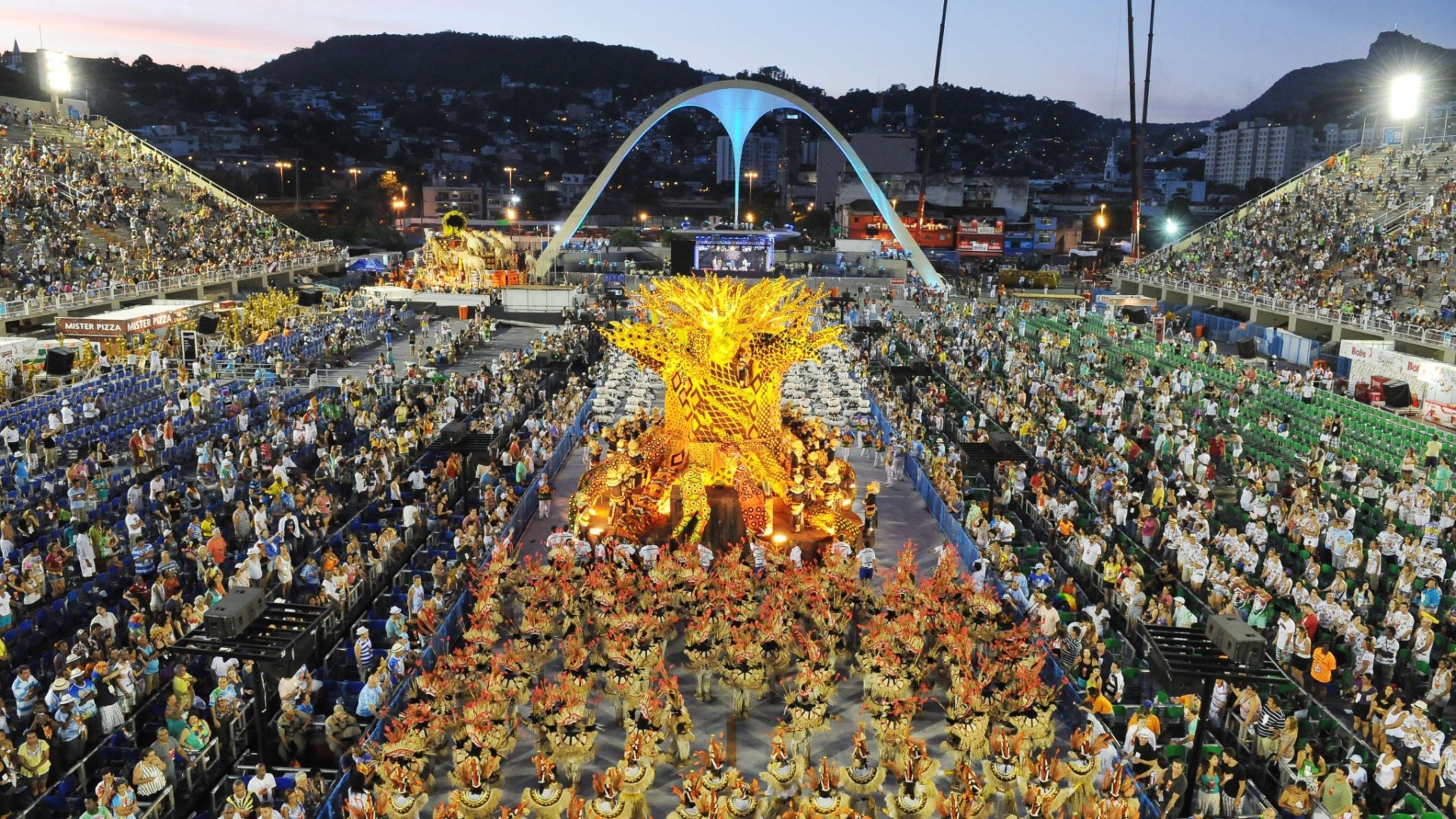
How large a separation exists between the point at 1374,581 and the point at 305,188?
99976 millimetres

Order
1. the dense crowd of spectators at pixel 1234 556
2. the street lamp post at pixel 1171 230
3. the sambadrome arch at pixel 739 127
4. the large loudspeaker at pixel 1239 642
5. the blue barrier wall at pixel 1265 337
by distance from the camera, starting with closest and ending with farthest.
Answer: the large loudspeaker at pixel 1239 642, the dense crowd of spectators at pixel 1234 556, the blue barrier wall at pixel 1265 337, the sambadrome arch at pixel 739 127, the street lamp post at pixel 1171 230

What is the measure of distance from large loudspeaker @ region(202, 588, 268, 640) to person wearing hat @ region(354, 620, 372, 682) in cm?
208

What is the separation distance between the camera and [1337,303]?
115 ft

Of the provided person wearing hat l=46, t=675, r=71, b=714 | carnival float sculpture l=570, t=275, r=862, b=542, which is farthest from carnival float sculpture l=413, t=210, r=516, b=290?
person wearing hat l=46, t=675, r=71, b=714

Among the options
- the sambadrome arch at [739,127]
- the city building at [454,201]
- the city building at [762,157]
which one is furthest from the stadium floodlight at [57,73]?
the city building at [762,157]

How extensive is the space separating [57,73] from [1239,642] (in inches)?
2512

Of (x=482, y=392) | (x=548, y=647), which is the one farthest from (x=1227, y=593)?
(x=482, y=392)

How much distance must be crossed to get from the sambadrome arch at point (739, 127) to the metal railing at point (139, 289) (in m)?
13.1

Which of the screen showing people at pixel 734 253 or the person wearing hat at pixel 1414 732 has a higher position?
the screen showing people at pixel 734 253

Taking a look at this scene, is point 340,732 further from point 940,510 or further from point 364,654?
point 940,510

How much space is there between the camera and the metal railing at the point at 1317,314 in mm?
28859

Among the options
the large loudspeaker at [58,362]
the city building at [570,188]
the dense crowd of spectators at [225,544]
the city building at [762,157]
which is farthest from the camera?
the city building at [762,157]

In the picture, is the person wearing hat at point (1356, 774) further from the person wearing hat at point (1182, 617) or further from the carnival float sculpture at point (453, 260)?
the carnival float sculpture at point (453, 260)

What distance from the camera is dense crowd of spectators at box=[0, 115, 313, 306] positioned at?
3750cm
